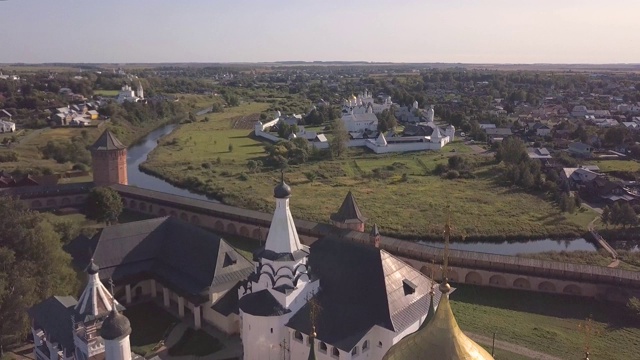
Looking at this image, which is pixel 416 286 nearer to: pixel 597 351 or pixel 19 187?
pixel 597 351

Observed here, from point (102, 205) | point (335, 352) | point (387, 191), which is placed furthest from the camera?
point (387, 191)

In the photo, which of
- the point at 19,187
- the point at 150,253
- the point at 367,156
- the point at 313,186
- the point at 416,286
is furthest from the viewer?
the point at 367,156

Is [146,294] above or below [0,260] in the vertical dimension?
below

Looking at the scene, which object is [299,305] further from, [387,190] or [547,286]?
[387,190]

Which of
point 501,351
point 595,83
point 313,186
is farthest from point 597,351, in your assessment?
point 595,83

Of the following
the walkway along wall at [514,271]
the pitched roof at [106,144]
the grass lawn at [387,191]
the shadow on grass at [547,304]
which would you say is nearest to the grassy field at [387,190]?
the grass lawn at [387,191]

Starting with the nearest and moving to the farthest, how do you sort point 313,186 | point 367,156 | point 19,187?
point 19,187 → point 313,186 → point 367,156

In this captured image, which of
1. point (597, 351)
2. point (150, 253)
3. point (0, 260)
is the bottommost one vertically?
point (597, 351)

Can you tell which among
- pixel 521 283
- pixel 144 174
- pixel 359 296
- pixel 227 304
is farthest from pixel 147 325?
pixel 144 174
